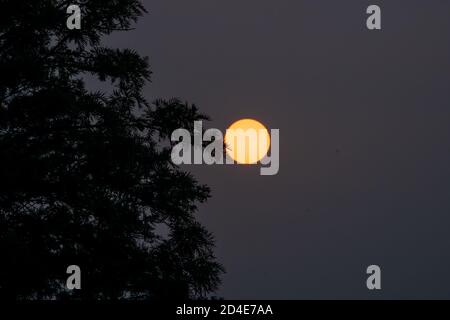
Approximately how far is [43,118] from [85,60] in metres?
1.90

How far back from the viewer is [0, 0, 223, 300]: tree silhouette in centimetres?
1051

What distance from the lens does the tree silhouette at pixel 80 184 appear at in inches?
414

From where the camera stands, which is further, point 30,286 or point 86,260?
point 86,260

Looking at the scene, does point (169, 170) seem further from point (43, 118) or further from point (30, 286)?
point (30, 286)

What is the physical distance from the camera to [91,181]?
436 inches

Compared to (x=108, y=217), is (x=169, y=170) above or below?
above

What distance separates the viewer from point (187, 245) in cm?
1173

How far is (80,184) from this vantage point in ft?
35.8
